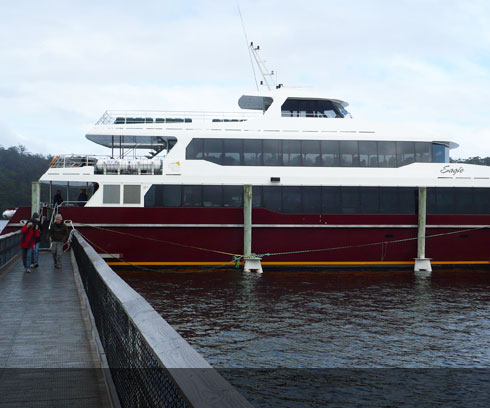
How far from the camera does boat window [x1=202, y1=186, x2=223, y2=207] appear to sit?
83.7 feet

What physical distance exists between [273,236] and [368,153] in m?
6.48

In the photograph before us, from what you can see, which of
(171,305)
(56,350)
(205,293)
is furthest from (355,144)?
(56,350)

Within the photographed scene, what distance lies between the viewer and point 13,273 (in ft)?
49.3

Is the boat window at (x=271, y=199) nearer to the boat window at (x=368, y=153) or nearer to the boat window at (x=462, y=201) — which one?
the boat window at (x=368, y=153)

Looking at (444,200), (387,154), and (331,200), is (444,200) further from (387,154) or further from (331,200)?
(331,200)

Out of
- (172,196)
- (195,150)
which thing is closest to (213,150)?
(195,150)

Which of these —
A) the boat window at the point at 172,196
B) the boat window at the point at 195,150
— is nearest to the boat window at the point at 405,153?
the boat window at the point at 195,150

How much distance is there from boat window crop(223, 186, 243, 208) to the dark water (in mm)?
3183

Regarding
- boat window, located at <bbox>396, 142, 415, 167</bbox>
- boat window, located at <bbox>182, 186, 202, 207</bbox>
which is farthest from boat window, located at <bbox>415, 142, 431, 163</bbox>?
boat window, located at <bbox>182, 186, 202, 207</bbox>

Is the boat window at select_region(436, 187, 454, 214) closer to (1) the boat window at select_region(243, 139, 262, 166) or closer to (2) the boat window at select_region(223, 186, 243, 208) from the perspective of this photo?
(1) the boat window at select_region(243, 139, 262, 166)

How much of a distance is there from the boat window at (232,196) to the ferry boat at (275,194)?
0.15ft

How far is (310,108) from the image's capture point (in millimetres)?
29609

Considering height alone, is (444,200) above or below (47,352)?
above

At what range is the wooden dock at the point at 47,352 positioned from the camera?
5037 millimetres
